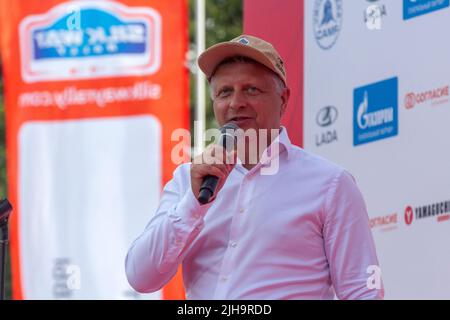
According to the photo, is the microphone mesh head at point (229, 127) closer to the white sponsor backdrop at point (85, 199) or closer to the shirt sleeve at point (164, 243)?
the shirt sleeve at point (164, 243)

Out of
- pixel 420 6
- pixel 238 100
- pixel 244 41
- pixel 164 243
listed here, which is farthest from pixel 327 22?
pixel 164 243

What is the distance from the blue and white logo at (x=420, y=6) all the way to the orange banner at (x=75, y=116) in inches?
136

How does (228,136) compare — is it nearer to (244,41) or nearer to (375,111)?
(244,41)

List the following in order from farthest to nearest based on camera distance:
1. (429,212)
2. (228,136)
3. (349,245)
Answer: (429,212), (349,245), (228,136)

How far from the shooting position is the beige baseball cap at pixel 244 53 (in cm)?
372

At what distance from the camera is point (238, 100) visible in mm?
3695

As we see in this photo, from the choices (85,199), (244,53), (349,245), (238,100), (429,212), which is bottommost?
(349,245)

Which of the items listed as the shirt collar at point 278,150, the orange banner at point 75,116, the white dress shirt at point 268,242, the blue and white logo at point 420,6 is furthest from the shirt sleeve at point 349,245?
the orange banner at point 75,116

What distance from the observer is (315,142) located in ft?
17.9

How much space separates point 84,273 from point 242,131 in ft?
15.4

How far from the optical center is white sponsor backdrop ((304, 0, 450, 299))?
4617 millimetres

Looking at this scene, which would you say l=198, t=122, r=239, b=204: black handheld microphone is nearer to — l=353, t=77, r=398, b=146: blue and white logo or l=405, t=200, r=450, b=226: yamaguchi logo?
l=405, t=200, r=450, b=226: yamaguchi logo

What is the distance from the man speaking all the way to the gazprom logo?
4527mm

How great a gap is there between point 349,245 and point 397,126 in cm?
143
